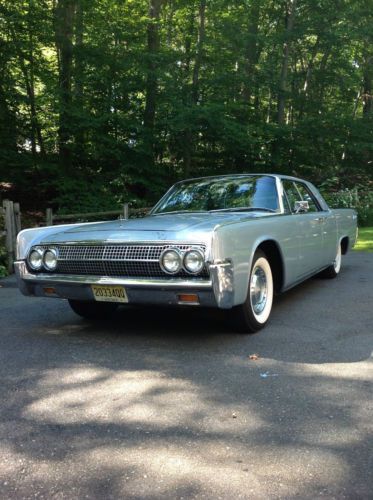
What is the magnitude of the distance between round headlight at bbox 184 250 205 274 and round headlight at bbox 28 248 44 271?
1527 millimetres

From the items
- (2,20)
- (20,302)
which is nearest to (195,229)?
(20,302)

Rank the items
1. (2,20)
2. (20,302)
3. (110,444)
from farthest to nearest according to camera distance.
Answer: (2,20)
(20,302)
(110,444)

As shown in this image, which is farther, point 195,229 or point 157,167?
point 157,167

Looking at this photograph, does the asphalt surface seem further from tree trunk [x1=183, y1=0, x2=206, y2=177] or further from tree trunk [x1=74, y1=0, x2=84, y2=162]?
tree trunk [x1=183, y1=0, x2=206, y2=177]

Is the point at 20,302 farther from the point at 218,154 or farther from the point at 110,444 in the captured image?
the point at 218,154

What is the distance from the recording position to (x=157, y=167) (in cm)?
1717

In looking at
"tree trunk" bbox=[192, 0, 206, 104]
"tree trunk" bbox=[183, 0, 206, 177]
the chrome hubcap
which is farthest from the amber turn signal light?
"tree trunk" bbox=[192, 0, 206, 104]

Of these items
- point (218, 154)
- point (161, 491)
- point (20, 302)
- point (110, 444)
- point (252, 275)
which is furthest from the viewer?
point (218, 154)

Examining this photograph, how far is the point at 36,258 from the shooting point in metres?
4.66

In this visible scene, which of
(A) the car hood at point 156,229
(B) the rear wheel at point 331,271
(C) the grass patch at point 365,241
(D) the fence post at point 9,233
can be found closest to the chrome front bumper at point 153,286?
(A) the car hood at point 156,229

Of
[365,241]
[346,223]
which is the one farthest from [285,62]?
[346,223]

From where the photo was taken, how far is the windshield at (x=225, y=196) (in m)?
5.45

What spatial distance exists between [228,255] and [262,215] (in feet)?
4.07

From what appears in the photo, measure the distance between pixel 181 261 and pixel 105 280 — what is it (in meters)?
0.73
